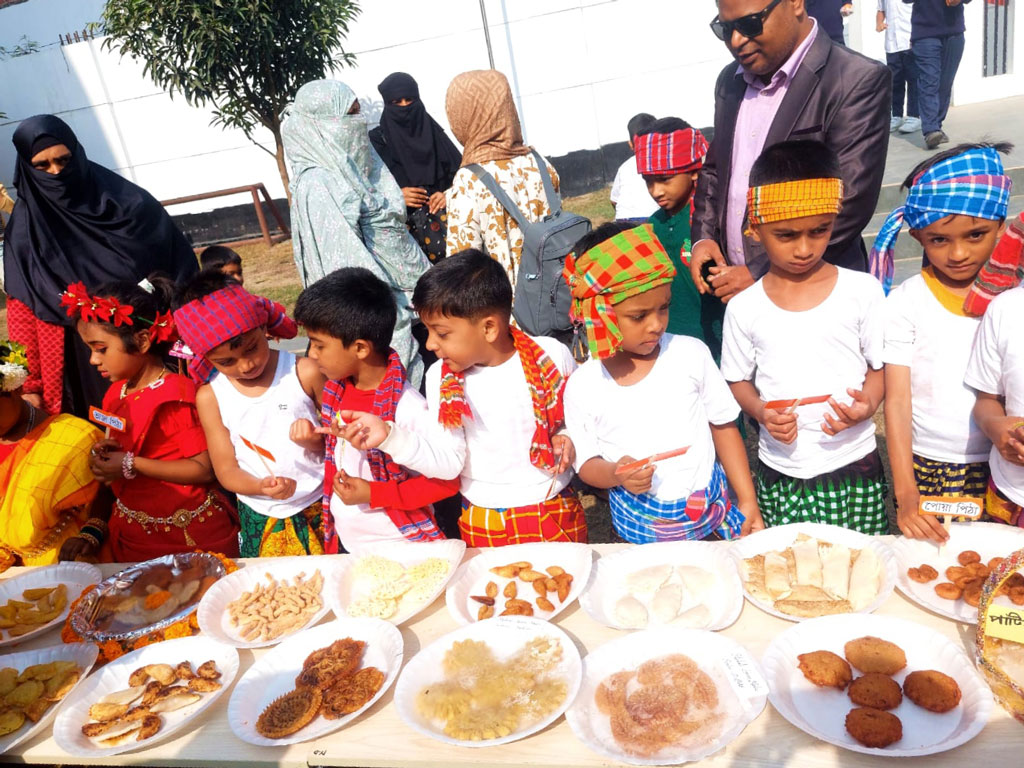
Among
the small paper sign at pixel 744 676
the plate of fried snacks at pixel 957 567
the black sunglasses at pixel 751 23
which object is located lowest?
the plate of fried snacks at pixel 957 567

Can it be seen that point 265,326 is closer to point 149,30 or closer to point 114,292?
point 114,292

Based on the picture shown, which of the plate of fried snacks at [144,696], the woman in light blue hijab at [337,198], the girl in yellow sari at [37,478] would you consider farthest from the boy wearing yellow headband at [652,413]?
the girl in yellow sari at [37,478]

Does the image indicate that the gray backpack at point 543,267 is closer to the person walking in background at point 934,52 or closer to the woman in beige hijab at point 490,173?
the woman in beige hijab at point 490,173

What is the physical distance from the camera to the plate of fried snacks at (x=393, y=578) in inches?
72.1

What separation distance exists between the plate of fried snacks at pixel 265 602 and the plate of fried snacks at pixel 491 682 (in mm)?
434

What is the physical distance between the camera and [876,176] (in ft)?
7.70

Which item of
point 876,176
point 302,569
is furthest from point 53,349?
point 876,176

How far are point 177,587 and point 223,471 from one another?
0.52 m

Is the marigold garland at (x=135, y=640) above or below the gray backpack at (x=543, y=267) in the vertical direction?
below

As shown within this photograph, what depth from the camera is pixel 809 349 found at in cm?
208

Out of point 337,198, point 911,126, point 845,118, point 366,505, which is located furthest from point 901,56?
point 366,505

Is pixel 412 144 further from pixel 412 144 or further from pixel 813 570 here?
pixel 813 570

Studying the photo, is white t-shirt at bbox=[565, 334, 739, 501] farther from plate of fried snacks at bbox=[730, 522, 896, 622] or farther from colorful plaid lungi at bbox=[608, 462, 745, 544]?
plate of fried snacks at bbox=[730, 522, 896, 622]

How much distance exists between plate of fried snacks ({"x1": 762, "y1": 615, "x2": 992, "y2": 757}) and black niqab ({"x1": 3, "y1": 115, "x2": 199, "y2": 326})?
329 centimetres
